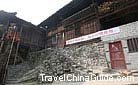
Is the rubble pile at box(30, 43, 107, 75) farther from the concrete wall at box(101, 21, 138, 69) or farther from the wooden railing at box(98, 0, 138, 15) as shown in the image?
the wooden railing at box(98, 0, 138, 15)

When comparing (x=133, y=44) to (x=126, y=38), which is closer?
(x=133, y=44)

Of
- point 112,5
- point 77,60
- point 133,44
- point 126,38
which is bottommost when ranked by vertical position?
point 77,60

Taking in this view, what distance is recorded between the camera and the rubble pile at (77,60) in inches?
412

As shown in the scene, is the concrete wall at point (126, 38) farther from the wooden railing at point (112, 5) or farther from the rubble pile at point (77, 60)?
the wooden railing at point (112, 5)

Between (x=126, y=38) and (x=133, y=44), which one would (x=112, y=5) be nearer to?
(x=126, y=38)

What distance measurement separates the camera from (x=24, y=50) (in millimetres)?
19984

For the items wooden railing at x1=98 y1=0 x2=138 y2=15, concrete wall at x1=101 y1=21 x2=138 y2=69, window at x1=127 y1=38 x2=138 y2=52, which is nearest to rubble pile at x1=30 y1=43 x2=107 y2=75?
concrete wall at x1=101 y1=21 x2=138 y2=69

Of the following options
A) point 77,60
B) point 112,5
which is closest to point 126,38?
point 112,5

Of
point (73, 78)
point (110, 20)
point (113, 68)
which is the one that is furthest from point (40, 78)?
point (110, 20)

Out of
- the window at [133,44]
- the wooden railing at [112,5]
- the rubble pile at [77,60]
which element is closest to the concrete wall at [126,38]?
the window at [133,44]

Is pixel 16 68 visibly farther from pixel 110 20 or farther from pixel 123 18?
pixel 123 18

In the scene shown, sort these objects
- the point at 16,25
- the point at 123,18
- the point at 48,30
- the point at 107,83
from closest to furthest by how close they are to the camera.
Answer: the point at 107,83 < the point at 123,18 < the point at 16,25 < the point at 48,30

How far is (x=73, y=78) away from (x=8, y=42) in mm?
10638

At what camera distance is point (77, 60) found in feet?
41.1
